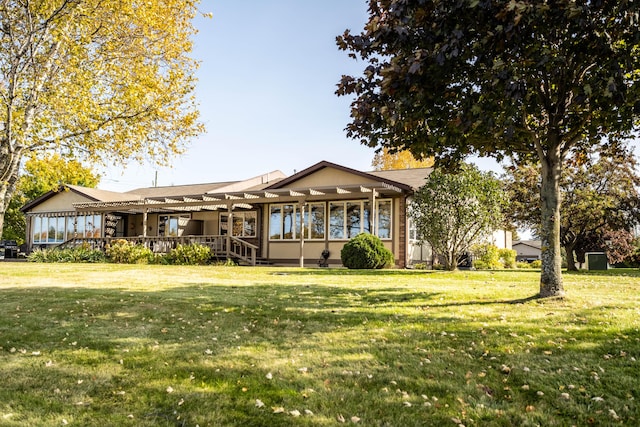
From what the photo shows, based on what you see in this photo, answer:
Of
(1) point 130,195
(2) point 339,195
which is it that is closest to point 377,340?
(2) point 339,195

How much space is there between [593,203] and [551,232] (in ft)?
46.0

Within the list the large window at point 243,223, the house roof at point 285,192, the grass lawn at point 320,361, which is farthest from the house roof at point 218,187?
the grass lawn at point 320,361

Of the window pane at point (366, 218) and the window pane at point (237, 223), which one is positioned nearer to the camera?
the window pane at point (366, 218)

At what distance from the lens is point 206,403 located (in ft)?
12.4

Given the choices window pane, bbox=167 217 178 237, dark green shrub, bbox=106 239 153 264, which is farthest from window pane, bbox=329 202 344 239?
window pane, bbox=167 217 178 237

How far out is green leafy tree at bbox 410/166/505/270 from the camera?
15.0m

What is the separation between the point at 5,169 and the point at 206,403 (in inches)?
417

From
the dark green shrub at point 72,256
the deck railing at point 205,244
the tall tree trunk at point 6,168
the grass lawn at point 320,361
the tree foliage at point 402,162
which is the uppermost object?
the tree foliage at point 402,162

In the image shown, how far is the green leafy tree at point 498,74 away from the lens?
17.8 feet

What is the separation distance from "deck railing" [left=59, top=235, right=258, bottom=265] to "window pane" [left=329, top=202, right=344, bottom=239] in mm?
3653

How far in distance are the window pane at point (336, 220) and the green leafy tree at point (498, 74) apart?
43.7 ft

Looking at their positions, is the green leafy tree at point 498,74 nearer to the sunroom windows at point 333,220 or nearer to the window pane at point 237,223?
the sunroom windows at point 333,220

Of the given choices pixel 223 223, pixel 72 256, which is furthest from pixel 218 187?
pixel 72 256

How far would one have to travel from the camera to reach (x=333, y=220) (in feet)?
71.4
